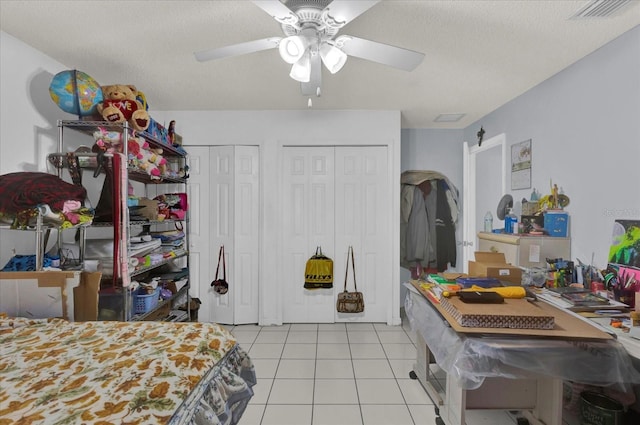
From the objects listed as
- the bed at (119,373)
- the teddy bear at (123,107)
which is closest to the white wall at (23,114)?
the teddy bear at (123,107)

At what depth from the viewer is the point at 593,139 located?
6.89 feet

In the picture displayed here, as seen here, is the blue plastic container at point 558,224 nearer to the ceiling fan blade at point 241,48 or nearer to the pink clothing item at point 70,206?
the ceiling fan blade at point 241,48

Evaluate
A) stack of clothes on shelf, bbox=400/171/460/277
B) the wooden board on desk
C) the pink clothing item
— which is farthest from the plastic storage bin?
stack of clothes on shelf, bbox=400/171/460/277

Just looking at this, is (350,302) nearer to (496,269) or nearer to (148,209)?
(496,269)

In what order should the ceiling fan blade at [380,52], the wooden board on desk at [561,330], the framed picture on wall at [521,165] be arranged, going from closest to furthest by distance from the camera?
the wooden board on desk at [561,330]
the ceiling fan blade at [380,52]
the framed picture on wall at [521,165]

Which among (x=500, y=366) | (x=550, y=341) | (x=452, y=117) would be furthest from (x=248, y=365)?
(x=452, y=117)

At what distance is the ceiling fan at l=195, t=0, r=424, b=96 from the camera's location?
4.34 ft

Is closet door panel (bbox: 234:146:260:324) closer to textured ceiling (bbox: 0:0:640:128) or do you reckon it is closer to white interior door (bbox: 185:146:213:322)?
white interior door (bbox: 185:146:213:322)

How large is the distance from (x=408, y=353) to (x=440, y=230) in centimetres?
166

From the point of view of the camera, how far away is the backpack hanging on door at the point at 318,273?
334 centimetres

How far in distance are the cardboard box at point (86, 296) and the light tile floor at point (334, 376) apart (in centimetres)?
112

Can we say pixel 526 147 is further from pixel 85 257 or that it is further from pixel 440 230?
pixel 85 257

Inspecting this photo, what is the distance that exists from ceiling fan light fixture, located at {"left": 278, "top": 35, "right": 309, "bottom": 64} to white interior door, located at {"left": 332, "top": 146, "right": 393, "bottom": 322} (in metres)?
2.03

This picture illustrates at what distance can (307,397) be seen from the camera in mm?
2131
